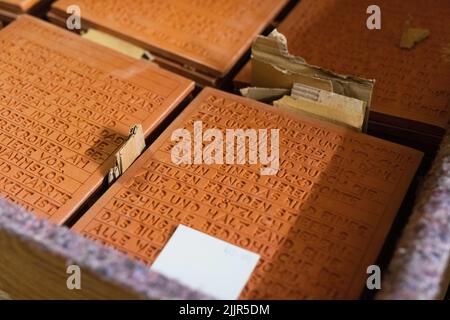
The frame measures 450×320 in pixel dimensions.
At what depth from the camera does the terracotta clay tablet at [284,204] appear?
79 centimetres

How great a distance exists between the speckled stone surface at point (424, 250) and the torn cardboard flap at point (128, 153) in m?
0.43

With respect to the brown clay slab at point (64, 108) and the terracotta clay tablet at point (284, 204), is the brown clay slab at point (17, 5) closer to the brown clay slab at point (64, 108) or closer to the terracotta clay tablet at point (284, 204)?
the brown clay slab at point (64, 108)

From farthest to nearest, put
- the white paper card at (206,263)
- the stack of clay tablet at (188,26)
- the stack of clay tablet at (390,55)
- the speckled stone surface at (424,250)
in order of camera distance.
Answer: the stack of clay tablet at (188,26) < the stack of clay tablet at (390,55) < the white paper card at (206,263) < the speckled stone surface at (424,250)

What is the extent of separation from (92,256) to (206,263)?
0.17 metres

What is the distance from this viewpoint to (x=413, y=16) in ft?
4.12

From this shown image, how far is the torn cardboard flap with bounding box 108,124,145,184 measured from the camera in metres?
0.91

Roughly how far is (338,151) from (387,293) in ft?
1.09

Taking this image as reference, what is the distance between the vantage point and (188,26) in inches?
48.4

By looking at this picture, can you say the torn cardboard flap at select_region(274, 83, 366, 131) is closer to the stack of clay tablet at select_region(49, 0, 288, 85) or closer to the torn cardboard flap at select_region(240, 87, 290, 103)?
the torn cardboard flap at select_region(240, 87, 290, 103)

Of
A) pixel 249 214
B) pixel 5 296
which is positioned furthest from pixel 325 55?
pixel 5 296

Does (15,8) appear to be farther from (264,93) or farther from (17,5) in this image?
(264,93)
